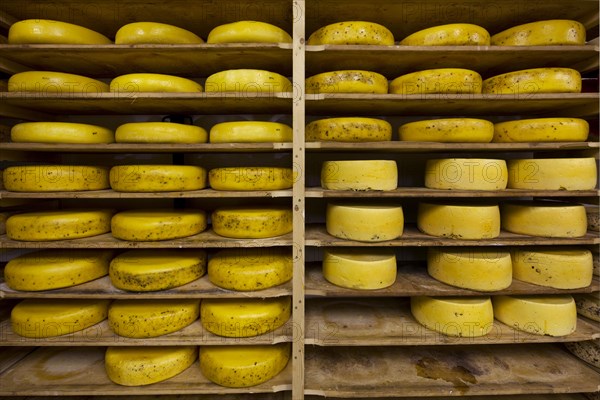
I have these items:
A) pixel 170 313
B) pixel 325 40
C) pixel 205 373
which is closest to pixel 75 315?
pixel 170 313

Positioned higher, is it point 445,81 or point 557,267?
→ point 445,81

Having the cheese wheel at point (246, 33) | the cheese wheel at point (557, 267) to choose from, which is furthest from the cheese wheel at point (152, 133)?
the cheese wheel at point (557, 267)

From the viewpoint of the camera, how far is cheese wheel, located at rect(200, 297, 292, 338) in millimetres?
1451

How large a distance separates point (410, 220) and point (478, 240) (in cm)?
58

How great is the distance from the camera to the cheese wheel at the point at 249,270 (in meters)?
1.46

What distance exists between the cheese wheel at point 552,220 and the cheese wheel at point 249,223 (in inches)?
54.3

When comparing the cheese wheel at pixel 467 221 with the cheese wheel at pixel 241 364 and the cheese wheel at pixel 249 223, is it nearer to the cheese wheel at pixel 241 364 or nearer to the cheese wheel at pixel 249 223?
the cheese wheel at pixel 249 223

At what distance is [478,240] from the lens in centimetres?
147

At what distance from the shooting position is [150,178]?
4.69 feet

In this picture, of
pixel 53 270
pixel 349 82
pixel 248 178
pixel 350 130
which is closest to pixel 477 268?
pixel 350 130

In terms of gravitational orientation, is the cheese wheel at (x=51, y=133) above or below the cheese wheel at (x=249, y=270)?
above

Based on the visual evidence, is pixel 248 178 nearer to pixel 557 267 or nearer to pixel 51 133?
pixel 51 133

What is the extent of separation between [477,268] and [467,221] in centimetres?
26

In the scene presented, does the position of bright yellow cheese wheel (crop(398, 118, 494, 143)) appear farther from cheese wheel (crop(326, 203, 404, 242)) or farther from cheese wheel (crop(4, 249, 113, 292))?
cheese wheel (crop(4, 249, 113, 292))
